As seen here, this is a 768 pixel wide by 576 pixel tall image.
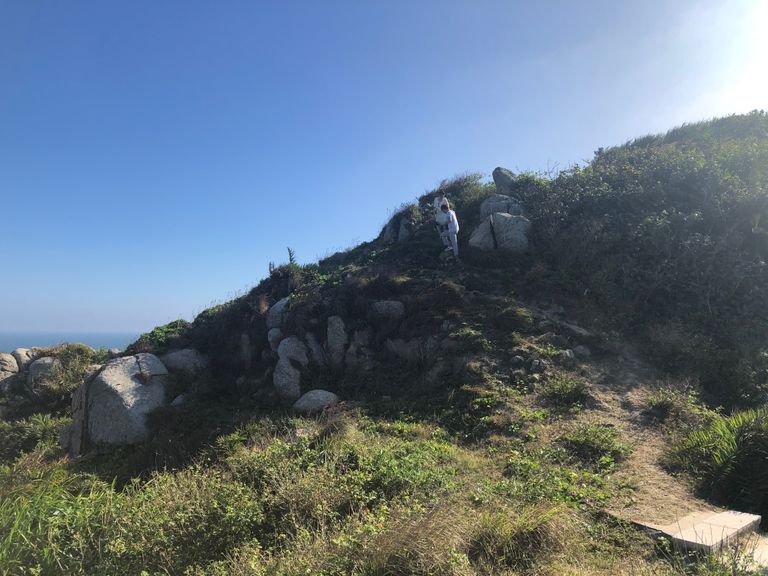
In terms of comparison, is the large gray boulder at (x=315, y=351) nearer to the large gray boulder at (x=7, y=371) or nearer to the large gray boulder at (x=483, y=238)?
the large gray boulder at (x=483, y=238)

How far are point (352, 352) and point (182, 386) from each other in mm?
5672

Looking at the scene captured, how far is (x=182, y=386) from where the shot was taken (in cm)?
1492

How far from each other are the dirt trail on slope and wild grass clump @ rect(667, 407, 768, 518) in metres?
0.31

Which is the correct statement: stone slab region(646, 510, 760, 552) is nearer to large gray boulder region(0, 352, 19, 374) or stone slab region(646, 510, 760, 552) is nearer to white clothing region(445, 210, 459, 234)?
white clothing region(445, 210, 459, 234)

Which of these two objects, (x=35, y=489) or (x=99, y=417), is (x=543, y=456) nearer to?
(x=35, y=489)

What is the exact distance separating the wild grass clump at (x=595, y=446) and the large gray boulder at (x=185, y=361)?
12.1 metres

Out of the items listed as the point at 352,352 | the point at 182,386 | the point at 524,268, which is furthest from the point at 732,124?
the point at 182,386

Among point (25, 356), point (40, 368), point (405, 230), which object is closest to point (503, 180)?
point (405, 230)

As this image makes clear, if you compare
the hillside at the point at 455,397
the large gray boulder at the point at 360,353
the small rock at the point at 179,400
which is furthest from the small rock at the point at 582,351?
the small rock at the point at 179,400

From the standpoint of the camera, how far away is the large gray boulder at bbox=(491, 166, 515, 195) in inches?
777

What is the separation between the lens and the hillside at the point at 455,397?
4.90 meters

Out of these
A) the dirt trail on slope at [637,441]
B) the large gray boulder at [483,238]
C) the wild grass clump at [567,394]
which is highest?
the large gray boulder at [483,238]

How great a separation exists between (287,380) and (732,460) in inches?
404

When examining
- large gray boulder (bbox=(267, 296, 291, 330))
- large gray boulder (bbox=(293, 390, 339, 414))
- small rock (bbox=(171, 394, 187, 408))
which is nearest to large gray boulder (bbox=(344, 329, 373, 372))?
large gray boulder (bbox=(293, 390, 339, 414))
